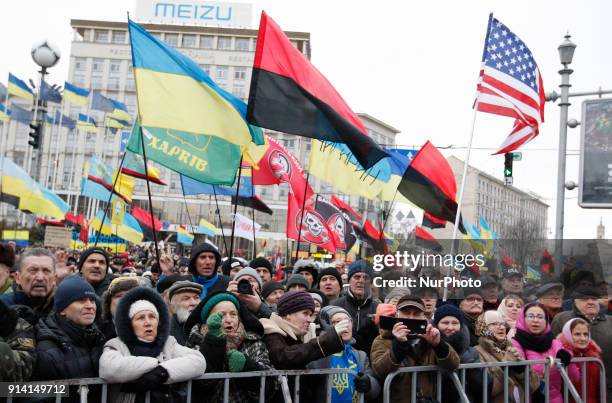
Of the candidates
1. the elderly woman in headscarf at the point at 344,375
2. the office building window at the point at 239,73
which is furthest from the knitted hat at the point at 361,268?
the office building window at the point at 239,73

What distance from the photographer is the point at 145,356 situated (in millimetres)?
3086

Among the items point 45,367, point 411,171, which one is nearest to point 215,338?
point 45,367

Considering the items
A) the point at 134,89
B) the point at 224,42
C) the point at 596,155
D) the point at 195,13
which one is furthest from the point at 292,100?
the point at 195,13

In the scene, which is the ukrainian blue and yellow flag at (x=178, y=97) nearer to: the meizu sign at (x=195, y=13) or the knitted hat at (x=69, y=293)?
the knitted hat at (x=69, y=293)

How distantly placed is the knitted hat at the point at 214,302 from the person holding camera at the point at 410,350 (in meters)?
1.01

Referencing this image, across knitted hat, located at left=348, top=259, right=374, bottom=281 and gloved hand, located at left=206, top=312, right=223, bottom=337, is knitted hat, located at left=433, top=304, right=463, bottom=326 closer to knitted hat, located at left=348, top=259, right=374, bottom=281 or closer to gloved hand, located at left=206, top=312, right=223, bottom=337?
knitted hat, located at left=348, top=259, right=374, bottom=281

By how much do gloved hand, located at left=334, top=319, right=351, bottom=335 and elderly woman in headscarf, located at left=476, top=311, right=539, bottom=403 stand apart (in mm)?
1168

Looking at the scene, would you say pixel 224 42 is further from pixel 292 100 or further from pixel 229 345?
pixel 229 345

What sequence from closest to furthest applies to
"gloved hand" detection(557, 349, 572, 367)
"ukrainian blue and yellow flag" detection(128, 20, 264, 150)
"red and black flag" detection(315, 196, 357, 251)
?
"gloved hand" detection(557, 349, 572, 367) < "ukrainian blue and yellow flag" detection(128, 20, 264, 150) < "red and black flag" detection(315, 196, 357, 251)

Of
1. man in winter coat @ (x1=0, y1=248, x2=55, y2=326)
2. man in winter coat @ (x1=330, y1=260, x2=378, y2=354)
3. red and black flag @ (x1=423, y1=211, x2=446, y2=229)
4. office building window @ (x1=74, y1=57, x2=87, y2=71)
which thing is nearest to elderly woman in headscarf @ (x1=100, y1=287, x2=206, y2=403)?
man in winter coat @ (x1=0, y1=248, x2=55, y2=326)

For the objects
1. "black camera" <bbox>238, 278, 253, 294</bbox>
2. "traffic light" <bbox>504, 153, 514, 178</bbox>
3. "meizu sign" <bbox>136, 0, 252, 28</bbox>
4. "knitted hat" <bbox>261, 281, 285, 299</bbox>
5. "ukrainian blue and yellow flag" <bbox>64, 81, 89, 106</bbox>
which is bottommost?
"knitted hat" <bbox>261, 281, 285, 299</bbox>

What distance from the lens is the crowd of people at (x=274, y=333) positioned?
309cm

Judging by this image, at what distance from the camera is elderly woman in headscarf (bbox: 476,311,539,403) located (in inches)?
166

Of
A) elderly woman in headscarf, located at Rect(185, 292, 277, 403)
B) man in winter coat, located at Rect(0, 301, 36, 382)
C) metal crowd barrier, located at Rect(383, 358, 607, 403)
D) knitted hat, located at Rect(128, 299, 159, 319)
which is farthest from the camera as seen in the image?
metal crowd barrier, located at Rect(383, 358, 607, 403)
